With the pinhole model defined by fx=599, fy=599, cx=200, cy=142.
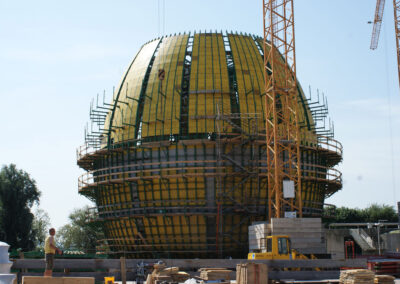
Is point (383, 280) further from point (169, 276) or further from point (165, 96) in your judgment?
point (165, 96)

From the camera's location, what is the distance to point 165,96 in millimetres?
53594

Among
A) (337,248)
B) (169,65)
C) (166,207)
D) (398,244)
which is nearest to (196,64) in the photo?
(169,65)

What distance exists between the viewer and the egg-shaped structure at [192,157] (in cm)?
5103

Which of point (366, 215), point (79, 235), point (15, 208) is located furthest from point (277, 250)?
point (366, 215)

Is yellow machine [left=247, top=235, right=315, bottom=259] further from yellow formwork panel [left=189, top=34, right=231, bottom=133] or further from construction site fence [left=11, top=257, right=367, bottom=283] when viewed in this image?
yellow formwork panel [left=189, top=34, right=231, bottom=133]

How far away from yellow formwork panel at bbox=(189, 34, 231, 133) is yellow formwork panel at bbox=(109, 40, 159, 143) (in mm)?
5409

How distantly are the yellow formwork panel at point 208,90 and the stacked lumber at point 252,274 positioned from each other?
2776 cm

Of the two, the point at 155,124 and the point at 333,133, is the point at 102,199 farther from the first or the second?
the point at 333,133

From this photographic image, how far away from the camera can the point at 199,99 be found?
52594mm

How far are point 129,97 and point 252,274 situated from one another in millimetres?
34859

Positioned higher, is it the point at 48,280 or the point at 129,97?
the point at 129,97

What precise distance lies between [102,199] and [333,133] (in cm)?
2325

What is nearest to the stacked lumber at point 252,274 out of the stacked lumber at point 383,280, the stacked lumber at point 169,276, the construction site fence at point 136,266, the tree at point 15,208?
the construction site fence at point 136,266

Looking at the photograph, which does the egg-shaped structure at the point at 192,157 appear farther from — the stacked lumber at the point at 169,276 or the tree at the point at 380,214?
the tree at the point at 380,214
